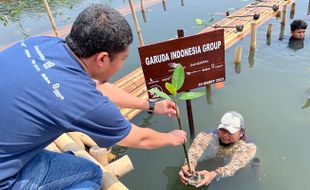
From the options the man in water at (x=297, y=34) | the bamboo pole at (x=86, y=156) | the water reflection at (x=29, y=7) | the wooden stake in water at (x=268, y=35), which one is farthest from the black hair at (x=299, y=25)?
the water reflection at (x=29, y=7)

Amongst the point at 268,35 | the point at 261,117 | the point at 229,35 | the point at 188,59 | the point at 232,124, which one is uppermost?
the point at 188,59

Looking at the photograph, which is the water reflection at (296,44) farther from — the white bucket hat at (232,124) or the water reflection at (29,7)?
the water reflection at (29,7)

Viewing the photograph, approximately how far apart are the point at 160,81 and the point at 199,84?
0.54m

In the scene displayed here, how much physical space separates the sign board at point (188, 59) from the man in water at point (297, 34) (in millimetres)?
4361

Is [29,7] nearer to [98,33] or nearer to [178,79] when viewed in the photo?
[178,79]

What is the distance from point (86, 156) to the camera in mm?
3148

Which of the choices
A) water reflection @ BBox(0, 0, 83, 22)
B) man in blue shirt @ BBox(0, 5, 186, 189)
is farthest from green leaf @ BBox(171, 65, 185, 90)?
water reflection @ BBox(0, 0, 83, 22)

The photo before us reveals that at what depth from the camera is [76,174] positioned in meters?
2.42

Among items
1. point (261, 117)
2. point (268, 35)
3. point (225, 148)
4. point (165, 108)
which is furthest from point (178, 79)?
point (268, 35)

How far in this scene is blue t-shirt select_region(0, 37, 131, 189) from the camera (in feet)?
5.85

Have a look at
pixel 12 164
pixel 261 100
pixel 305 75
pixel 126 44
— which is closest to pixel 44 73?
pixel 126 44

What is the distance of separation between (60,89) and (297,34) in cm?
725

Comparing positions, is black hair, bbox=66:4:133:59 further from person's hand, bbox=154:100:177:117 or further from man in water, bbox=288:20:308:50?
man in water, bbox=288:20:308:50

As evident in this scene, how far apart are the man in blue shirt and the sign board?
176 cm
